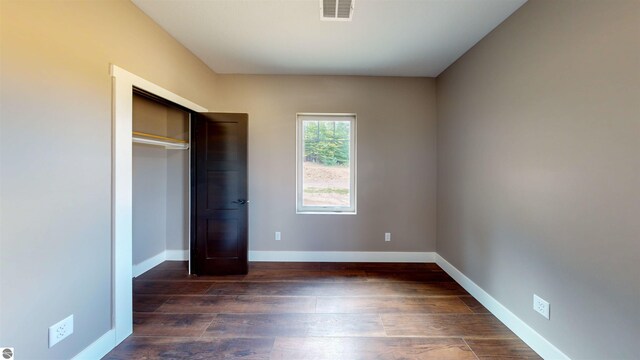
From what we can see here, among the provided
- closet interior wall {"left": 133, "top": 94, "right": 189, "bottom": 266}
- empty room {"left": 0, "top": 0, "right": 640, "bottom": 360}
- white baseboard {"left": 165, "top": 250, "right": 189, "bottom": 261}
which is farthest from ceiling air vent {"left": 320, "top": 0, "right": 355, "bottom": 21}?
white baseboard {"left": 165, "top": 250, "right": 189, "bottom": 261}

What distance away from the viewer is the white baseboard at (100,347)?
63.7 inches

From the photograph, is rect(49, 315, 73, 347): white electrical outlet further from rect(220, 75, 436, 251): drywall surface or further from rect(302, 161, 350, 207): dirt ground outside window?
rect(302, 161, 350, 207): dirt ground outside window

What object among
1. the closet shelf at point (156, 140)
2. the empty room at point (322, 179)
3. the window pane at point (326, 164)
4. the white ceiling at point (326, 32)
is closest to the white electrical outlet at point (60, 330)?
the empty room at point (322, 179)

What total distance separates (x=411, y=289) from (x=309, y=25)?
290cm

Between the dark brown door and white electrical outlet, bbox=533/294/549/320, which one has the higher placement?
the dark brown door

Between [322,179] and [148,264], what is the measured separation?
2565mm

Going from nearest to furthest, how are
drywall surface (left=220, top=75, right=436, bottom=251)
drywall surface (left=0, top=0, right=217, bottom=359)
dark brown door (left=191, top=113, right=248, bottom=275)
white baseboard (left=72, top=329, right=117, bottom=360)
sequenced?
drywall surface (left=0, top=0, right=217, bottom=359)
white baseboard (left=72, top=329, right=117, bottom=360)
dark brown door (left=191, top=113, right=248, bottom=275)
drywall surface (left=220, top=75, right=436, bottom=251)

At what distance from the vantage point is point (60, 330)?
1.47 metres

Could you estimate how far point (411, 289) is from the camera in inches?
107

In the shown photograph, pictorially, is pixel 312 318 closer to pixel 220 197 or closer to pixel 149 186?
pixel 220 197

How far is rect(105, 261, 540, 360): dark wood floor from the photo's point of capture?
180cm

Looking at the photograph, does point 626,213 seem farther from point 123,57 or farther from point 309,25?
point 123,57

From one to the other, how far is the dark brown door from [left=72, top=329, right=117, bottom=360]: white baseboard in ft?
4.22

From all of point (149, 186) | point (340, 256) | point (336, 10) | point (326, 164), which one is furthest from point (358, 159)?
point (149, 186)
